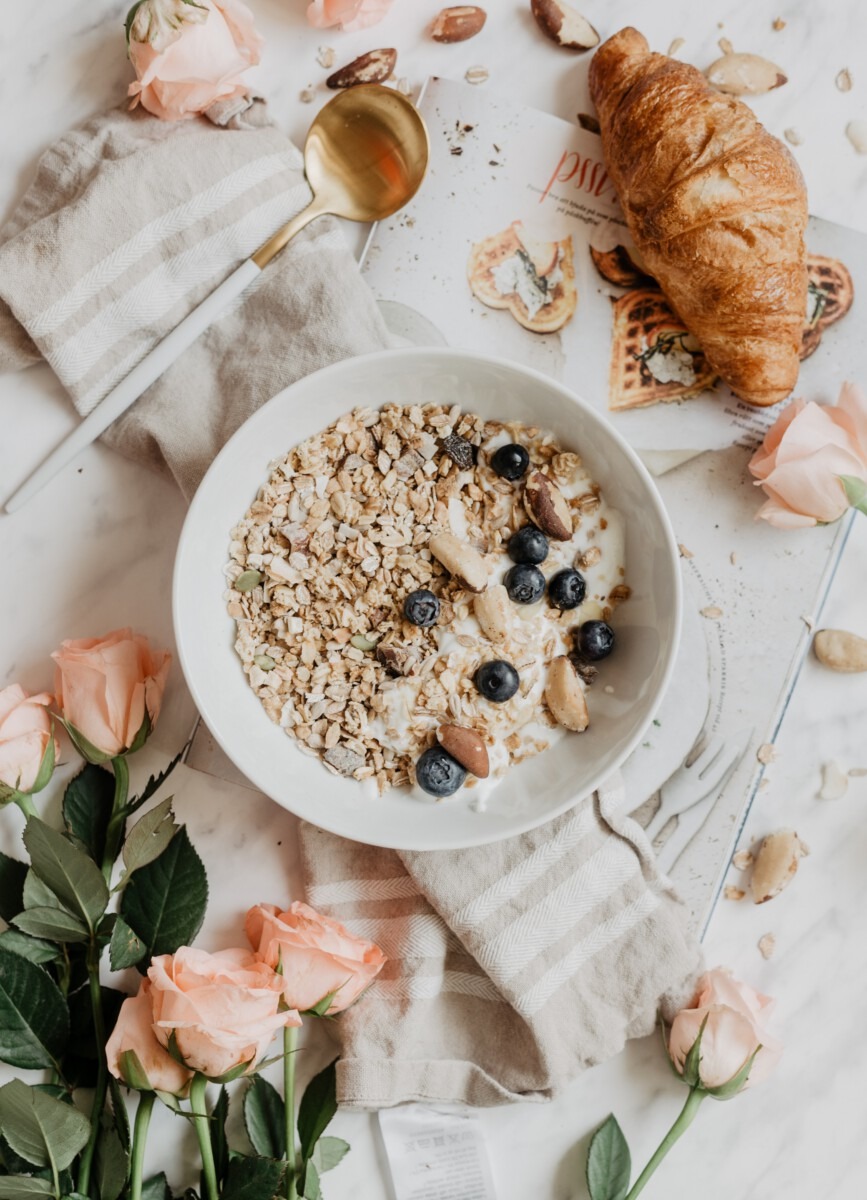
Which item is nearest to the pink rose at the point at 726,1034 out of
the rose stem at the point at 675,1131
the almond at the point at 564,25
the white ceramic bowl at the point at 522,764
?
the rose stem at the point at 675,1131

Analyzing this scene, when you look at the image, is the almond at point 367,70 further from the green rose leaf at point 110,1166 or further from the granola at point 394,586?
the green rose leaf at point 110,1166

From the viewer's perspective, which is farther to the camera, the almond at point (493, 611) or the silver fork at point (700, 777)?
the silver fork at point (700, 777)

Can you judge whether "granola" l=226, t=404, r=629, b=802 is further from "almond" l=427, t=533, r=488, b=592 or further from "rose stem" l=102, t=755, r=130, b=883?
"rose stem" l=102, t=755, r=130, b=883

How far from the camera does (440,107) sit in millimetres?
961

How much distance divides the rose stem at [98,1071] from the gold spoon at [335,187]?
1.39 feet

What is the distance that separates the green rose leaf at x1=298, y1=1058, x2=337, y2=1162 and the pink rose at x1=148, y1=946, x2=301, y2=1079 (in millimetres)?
154

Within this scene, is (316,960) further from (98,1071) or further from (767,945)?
(767,945)

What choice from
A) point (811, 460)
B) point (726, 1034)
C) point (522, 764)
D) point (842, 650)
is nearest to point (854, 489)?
point (811, 460)

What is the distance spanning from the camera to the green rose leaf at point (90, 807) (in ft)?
3.00

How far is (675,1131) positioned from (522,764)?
38 cm

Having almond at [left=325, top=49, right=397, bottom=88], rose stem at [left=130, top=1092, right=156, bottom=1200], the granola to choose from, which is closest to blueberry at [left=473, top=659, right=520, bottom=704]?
the granola

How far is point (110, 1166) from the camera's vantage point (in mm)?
830

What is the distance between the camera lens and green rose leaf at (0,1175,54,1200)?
2.54ft

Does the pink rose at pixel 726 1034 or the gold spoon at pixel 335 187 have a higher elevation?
the gold spoon at pixel 335 187
